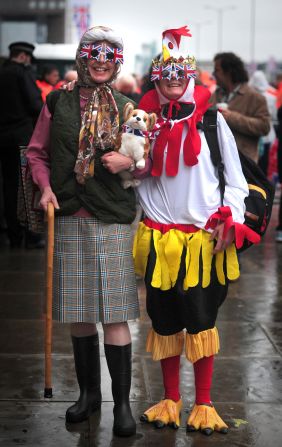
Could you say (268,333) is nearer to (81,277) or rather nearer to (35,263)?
(81,277)

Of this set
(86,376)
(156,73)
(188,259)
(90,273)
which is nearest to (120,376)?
(86,376)

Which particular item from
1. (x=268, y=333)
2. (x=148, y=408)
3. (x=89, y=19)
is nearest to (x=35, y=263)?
(x=268, y=333)

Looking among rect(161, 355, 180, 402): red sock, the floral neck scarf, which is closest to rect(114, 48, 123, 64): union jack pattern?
the floral neck scarf

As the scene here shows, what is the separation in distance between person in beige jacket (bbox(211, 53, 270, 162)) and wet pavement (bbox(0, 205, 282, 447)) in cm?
138

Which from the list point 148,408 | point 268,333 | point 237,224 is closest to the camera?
point 237,224

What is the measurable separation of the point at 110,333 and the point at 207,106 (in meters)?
1.20

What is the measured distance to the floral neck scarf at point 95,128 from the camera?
163 inches

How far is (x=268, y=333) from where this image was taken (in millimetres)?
6172

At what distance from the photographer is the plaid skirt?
13.8 ft

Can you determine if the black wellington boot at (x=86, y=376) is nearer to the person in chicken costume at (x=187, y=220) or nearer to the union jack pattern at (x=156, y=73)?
the person in chicken costume at (x=187, y=220)

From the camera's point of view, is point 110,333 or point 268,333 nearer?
point 110,333

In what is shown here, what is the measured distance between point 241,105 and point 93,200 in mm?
4084

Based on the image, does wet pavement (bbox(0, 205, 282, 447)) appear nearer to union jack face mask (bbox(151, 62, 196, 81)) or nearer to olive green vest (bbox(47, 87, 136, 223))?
olive green vest (bbox(47, 87, 136, 223))

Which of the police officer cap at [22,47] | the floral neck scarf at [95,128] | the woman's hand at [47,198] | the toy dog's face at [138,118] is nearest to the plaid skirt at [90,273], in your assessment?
the woman's hand at [47,198]
